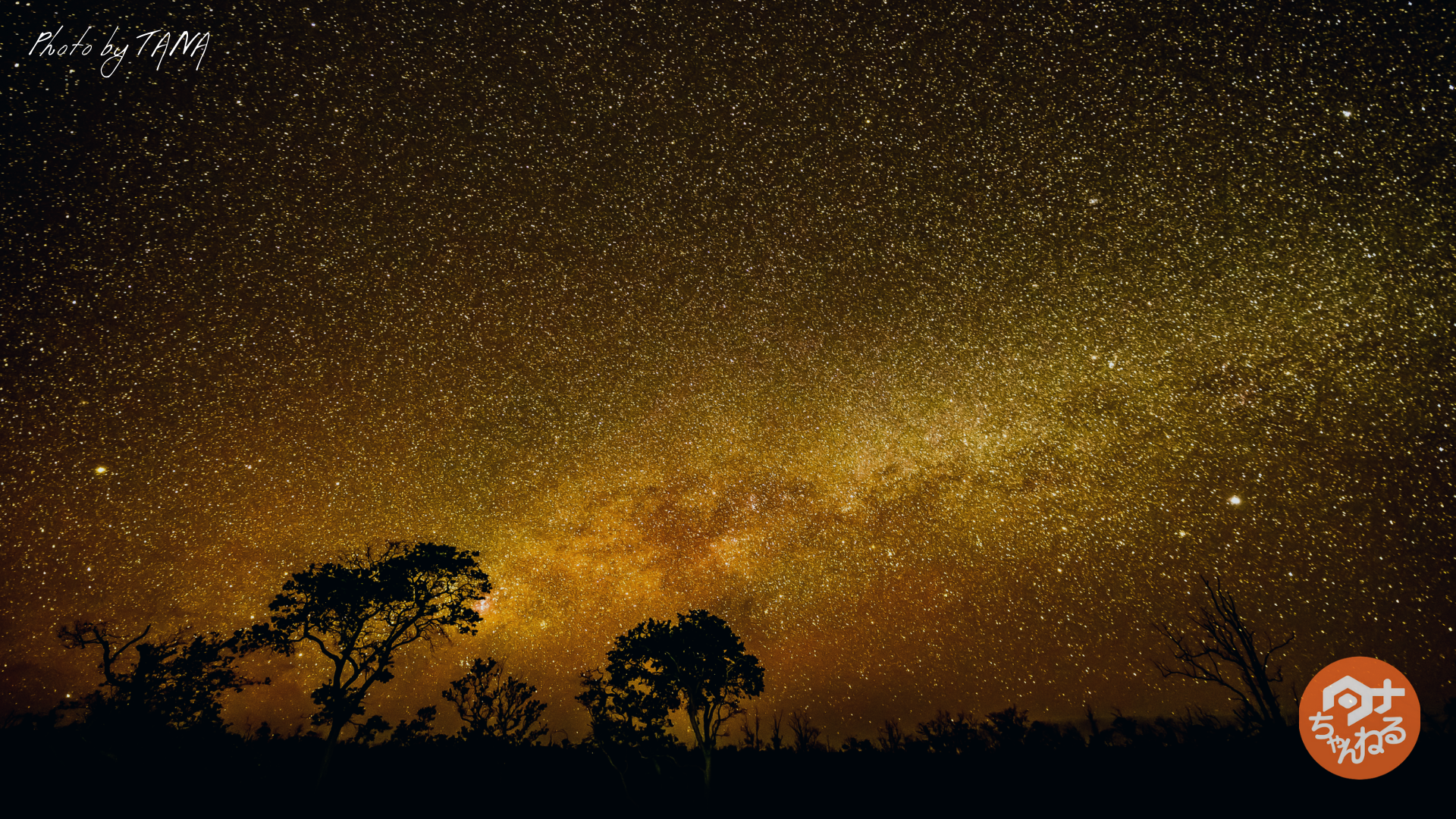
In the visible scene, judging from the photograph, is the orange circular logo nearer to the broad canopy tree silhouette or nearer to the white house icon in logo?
the white house icon in logo

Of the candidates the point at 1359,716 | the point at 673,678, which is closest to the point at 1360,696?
the point at 1359,716

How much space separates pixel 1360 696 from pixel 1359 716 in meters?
0.73

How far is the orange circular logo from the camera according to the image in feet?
55.2

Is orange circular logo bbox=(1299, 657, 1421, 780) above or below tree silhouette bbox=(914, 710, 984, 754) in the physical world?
above

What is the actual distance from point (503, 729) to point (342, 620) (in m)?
19.8

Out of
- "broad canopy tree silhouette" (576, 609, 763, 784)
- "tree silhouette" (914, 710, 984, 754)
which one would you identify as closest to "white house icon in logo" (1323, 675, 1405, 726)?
"broad canopy tree silhouette" (576, 609, 763, 784)

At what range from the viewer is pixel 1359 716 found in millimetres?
16922

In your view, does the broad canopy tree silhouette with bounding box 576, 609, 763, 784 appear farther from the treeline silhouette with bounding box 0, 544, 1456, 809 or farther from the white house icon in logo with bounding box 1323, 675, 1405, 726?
the white house icon in logo with bounding box 1323, 675, 1405, 726

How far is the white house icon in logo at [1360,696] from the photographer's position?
16.8 meters

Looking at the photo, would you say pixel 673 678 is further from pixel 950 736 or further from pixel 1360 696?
pixel 950 736

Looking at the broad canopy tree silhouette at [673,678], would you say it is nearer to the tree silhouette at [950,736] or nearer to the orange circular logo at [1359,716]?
the orange circular logo at [1359,716]

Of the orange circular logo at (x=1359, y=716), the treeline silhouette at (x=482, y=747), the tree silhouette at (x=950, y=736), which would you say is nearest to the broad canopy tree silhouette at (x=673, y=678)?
the treeline silhouette at (x=482, y=747)

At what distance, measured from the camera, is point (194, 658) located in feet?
66.2

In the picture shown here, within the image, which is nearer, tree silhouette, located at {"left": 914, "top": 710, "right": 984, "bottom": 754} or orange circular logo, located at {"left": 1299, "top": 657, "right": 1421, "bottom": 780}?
orange circular logo, located at {"left": 1299, "top": 657, "right": 1421, "bottom": 780}
